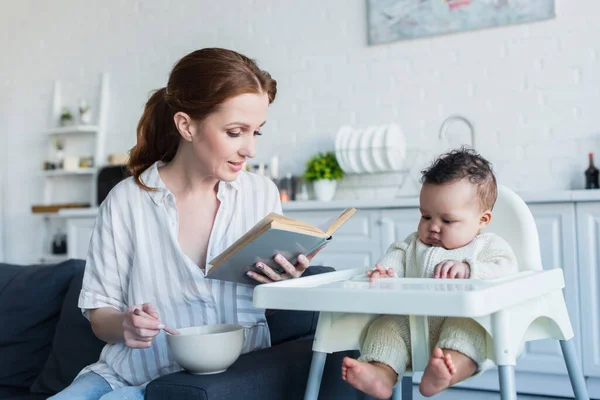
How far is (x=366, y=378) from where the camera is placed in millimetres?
1465

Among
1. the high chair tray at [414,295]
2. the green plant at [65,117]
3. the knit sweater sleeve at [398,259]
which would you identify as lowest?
the high chair tray at [414,295]

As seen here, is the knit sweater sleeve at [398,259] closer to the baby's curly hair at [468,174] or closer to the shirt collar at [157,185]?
the baby's curly hair at [468,174]

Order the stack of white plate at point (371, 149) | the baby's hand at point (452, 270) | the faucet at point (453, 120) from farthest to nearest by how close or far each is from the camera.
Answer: the stack of white plate at point (371, 149), the faucet at point (453, 120), the baby's hand at point (452, 270)

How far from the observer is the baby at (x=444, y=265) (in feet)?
4.82

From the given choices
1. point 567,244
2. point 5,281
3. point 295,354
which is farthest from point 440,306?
point 567,244

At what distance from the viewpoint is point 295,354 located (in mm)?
1711

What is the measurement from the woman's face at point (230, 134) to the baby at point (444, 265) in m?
0.44

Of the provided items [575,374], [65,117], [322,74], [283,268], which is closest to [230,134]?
[283,268]

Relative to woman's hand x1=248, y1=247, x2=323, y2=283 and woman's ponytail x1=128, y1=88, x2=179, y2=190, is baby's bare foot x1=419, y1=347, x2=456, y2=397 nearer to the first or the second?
woman's hand x1=248, y1=247, x2=323, y2=283

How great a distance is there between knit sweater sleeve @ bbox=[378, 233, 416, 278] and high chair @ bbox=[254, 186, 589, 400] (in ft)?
0.28

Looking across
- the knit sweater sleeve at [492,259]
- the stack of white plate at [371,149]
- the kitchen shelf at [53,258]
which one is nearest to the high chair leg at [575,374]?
the knit sweater sleeve at [492,259]

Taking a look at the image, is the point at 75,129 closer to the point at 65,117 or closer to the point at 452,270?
the point at 65,117

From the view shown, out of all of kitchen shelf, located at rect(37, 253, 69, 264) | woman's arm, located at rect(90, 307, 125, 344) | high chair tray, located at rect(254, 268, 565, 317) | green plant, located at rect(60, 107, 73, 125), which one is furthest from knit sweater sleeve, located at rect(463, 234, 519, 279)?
green plant, located at rect(60, 107, 73, 125)

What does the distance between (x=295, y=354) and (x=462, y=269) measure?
435 mm
